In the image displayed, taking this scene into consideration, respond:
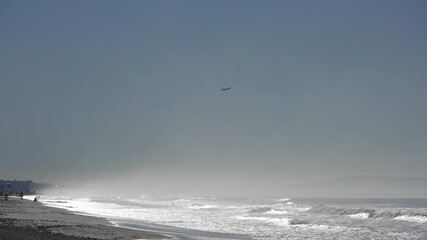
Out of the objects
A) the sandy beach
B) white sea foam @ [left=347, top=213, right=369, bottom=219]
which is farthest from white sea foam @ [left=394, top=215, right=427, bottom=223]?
the sandy beach

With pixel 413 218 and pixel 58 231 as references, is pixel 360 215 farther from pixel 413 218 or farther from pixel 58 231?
pixel 58 231

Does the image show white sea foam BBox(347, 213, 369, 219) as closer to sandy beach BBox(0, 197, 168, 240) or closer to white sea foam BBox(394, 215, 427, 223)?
white sea foam BBox(394, 215, 427, 223)

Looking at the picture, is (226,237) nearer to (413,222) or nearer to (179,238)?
(179,238)

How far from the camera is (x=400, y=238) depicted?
28688 mm

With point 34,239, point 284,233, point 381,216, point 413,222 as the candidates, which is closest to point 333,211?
point 381,216

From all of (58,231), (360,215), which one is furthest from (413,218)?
(58,231)

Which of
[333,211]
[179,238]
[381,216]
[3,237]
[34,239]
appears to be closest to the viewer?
[3,237]

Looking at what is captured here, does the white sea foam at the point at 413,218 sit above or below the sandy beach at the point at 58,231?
above

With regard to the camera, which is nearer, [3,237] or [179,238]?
[3,237]

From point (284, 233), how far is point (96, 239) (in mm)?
13221

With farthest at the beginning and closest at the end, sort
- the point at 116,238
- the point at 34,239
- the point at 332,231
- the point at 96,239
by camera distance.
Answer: the point at 332,231
the point at 116,238
the point at 96,239
the point at 34,239

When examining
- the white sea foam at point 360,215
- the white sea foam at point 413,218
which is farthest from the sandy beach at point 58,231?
the white sea foam at point 360,215

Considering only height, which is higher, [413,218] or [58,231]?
[413,218]

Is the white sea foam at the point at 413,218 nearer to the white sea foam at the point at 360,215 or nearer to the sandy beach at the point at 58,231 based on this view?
the white sea foam at the point at 360,215
